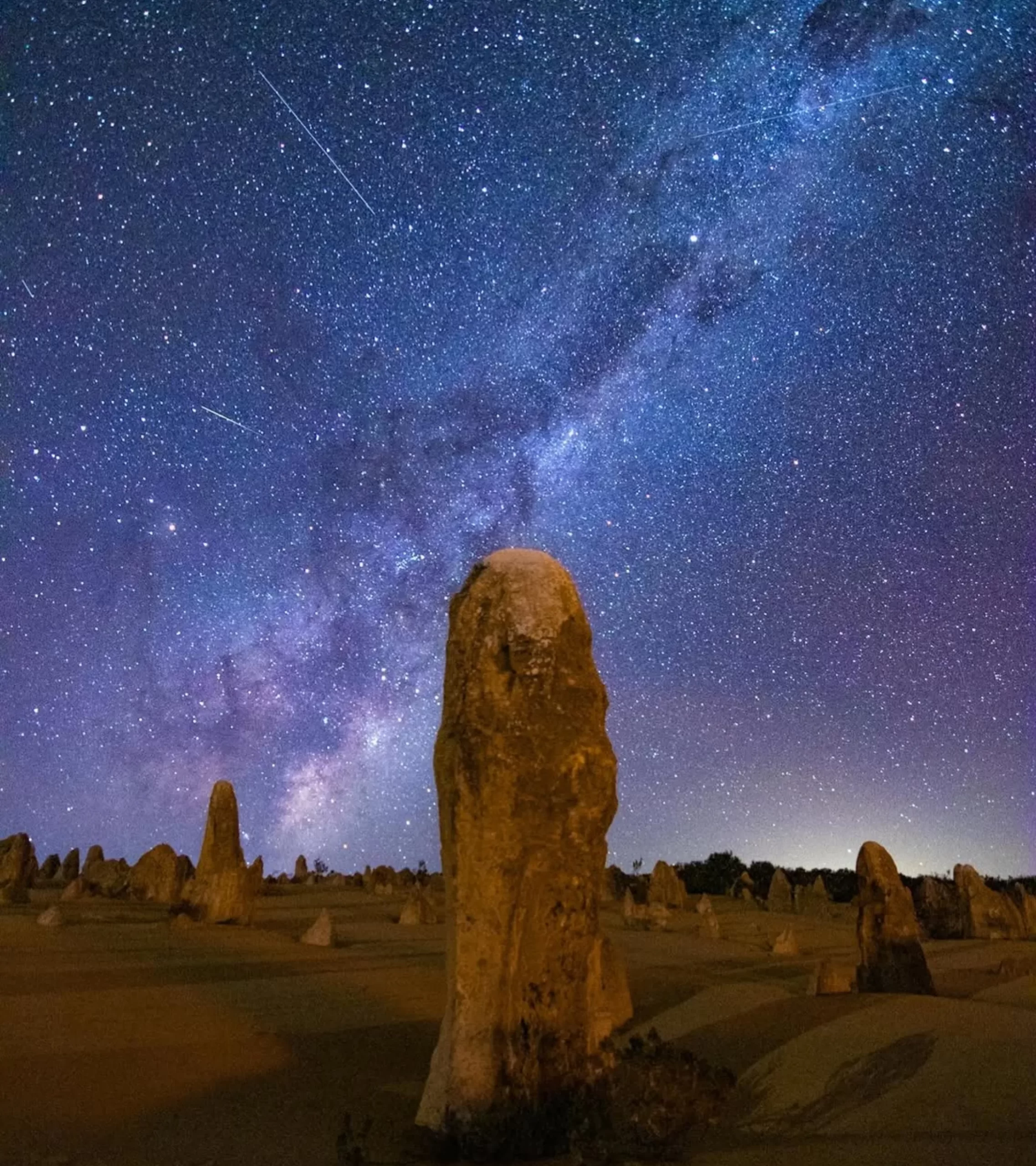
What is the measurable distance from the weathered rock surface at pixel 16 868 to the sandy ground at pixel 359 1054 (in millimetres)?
8320

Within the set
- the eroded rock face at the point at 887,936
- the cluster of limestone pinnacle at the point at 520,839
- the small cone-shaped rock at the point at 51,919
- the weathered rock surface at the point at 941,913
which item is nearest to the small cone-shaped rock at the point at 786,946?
the weathered rock surface at the point at 941,913

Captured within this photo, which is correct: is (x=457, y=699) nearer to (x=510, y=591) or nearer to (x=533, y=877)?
(x=510, y=591)

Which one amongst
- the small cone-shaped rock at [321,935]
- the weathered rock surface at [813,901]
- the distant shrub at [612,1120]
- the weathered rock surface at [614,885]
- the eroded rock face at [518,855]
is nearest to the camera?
the distant shrub at [612,1120]

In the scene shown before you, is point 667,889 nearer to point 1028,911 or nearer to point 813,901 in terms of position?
point 813,901

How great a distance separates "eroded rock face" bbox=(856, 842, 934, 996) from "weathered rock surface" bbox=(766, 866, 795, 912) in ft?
74.8

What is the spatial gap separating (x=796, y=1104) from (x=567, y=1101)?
1963 millimetres

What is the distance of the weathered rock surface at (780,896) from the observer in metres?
36.4

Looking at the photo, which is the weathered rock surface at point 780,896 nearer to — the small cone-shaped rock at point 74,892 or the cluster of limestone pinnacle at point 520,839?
the small cone-shaped rock at point 74,892

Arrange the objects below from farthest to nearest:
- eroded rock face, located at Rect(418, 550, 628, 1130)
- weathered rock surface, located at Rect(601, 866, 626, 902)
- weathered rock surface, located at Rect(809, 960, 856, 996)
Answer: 1. weathered rock surface, located at Rect(601, 866, 626, 902)
2. weathered rock surface, located at Rect(809, 960, 856, 996)
3. eroded rock face, located at Rect(418, 550, 628, 1130)

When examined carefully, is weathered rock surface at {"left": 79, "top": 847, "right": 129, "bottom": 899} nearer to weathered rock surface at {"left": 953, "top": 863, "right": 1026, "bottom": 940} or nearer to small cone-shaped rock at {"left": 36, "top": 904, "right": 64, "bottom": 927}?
small cone-shaped rock at {"left": 36, "top": 904, "right": 64, "bottom": 927}

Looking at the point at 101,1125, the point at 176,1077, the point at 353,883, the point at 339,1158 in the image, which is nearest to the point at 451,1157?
the point at 339,1158

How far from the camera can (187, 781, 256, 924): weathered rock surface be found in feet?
75.9

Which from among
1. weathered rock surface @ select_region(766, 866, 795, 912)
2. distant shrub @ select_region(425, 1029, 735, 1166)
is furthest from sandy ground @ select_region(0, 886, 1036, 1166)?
Answer: weathered rock surface @ select_region(766, 866, 795, 912)

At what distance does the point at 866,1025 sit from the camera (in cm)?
966
